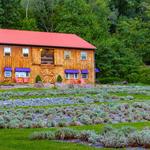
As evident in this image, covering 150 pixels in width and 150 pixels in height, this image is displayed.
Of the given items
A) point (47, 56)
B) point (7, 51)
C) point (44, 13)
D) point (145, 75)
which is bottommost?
point (145, 75)

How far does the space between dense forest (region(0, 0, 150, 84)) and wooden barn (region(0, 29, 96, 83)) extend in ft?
11.3

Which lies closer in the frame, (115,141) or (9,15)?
(115,141)

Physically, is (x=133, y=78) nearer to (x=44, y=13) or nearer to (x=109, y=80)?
(x=109, y=80)

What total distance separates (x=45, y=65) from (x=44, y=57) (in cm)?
120

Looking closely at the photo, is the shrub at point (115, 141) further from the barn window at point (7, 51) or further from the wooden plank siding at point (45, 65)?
the barn window at point (7, 51)

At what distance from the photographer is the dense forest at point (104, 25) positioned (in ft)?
224

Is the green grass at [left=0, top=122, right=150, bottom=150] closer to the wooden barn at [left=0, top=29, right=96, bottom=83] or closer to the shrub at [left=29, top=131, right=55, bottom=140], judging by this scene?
the shrub at [left=29, top=131, right=55, bottom=140]

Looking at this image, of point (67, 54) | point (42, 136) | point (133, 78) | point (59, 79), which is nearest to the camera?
point (42, 136)

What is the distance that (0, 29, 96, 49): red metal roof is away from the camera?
203ft

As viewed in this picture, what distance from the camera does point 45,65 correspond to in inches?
2485

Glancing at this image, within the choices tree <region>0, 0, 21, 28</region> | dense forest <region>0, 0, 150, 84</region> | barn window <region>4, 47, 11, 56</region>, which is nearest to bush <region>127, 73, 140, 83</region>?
dense forest <region>0, 0, 150, 84</region>

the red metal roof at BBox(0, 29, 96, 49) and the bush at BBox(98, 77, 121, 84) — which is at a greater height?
the red metal roof at BBox(0, 29, 96, 49)

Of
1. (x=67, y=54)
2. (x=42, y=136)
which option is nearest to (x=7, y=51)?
(x=67, y=54)

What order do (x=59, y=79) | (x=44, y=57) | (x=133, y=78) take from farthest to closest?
(x=133, y=78)
(x=44, y=57)
(x=59, y=79)
